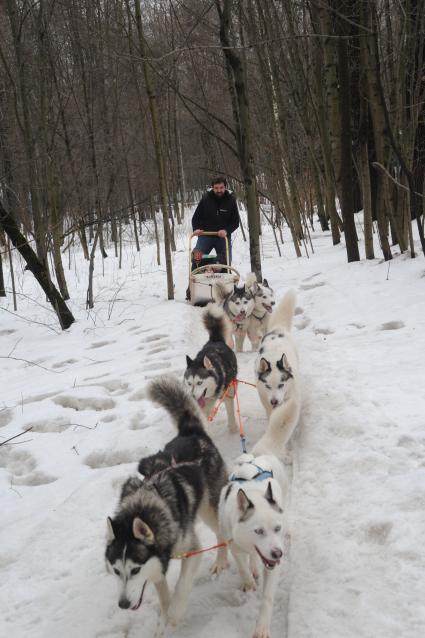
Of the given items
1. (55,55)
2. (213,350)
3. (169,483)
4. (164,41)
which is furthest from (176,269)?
(169,483)

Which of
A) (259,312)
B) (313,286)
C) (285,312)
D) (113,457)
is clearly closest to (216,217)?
(313,286)

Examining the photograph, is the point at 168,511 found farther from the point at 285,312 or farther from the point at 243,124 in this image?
the point at 243,124

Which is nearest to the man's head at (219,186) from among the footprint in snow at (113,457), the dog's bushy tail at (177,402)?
the footprint in snow at (113,457)

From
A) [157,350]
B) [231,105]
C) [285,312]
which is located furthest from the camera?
[231,105]

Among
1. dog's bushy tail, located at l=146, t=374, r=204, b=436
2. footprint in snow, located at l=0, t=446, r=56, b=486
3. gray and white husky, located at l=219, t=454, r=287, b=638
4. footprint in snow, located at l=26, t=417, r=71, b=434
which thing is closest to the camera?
gray and white husky, located at l=219, t=454, r=287, b=638

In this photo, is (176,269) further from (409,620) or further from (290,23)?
(409,620)

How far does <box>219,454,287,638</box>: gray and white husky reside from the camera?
209 cm

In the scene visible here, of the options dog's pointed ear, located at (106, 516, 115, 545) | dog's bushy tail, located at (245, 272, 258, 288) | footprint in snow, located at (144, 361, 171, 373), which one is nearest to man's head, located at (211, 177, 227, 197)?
dog's bushy tail, located at (245, 272, 258, 288)

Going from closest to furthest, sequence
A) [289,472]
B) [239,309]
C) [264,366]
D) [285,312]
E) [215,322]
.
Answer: [289,472]
[264,366]
[215,322]
[285,312]
[239,309]

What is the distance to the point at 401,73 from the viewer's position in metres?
6.60

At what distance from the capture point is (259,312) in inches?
236

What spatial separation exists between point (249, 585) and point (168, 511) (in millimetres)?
597

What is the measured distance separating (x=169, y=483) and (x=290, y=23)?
10134mm

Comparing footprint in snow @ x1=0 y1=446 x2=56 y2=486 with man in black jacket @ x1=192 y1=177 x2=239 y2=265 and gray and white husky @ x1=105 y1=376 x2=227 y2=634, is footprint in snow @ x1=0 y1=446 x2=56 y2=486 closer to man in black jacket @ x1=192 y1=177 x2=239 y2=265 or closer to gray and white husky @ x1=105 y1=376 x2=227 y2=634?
gray and white husky @ x1=105 y1=376 x2=227 y2=634
